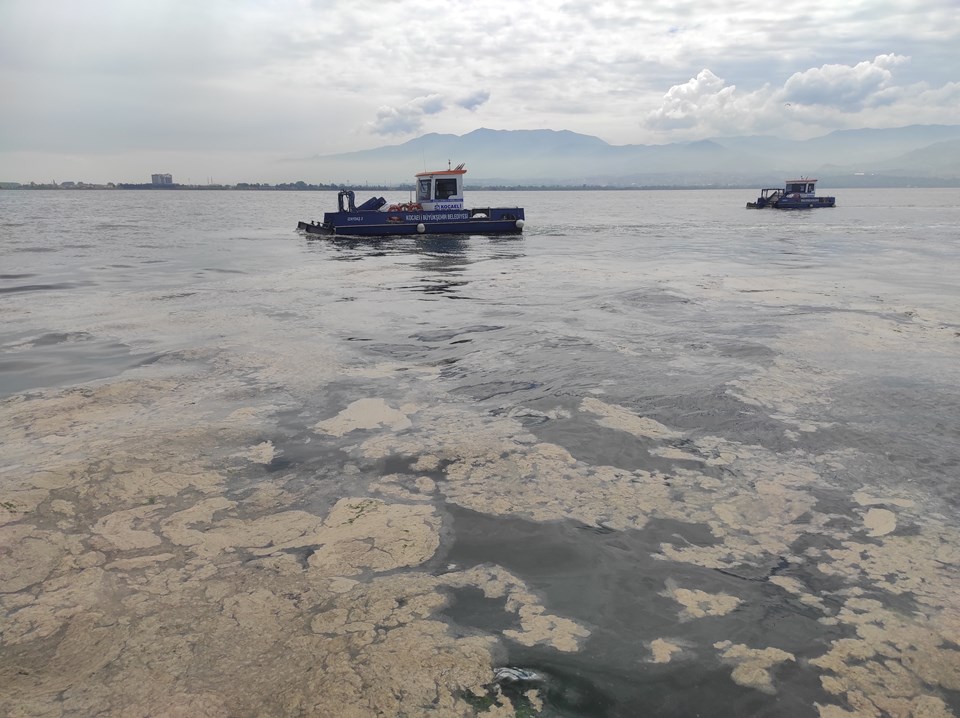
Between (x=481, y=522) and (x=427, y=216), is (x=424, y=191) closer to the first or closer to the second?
(x=427, y=216)

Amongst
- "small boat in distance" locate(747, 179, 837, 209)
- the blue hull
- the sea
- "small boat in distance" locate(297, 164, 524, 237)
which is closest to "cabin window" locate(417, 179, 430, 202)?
"small boat in distance" locate(297, 164, 524, 237)

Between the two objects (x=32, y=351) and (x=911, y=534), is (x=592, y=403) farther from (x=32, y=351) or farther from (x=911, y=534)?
(x=32, y=351)

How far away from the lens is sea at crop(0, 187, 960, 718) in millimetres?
2893

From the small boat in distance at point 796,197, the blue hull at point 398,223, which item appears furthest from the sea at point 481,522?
the small boat in distance at point 796,197

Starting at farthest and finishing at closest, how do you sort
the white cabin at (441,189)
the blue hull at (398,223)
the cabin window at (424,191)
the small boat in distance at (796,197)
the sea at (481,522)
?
the small boat in distance at (796,197) → the cabin window at (424,191) → the white cabin at (441,189) → the blue hull at (398,223) → the sea at (481,522)

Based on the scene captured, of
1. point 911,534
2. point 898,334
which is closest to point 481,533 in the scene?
point 911,534

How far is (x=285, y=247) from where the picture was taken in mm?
30547

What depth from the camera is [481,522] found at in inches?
174

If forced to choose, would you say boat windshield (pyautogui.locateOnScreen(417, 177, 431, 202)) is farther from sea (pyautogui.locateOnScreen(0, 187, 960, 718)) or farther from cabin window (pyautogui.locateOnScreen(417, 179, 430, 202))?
sea (pyautogui.locateOnScreen(0, 187, 960, 718))

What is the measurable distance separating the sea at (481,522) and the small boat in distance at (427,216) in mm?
24246

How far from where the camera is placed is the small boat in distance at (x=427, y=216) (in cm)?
3406

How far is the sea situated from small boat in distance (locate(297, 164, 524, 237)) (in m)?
24.2

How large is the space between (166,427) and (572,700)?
4.70 metres

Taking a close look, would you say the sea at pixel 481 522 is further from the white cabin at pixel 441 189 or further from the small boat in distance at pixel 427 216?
the white cabin at pixel 441 189
